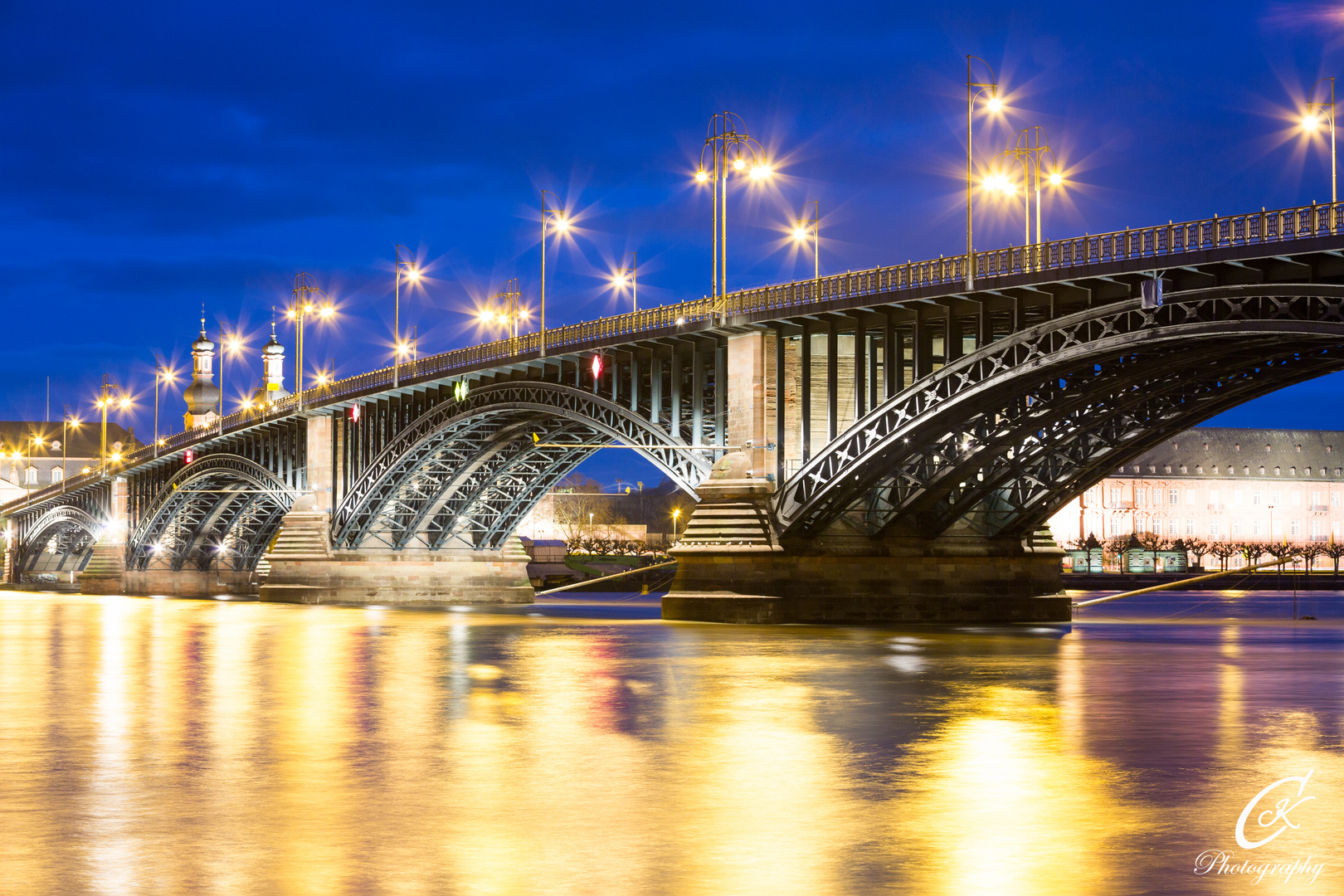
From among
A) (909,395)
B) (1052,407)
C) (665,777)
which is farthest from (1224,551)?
(665,777)

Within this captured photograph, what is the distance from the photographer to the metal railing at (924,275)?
126 ft

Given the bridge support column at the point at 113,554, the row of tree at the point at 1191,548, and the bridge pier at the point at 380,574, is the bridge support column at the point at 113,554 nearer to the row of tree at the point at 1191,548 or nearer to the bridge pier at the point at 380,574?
the bridge pier at the point at 380,574

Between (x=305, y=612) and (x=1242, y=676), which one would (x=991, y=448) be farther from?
(x=305, y=612)

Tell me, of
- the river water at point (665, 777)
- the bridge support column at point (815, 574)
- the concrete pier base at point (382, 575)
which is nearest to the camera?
the river water at point (665, 777)

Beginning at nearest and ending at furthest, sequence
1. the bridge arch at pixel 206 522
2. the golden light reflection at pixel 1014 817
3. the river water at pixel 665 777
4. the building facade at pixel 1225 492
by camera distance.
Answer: the golden light reflection at pixel 1014 817, the river water at pixel 665 777, the bridge arch at pixel 206 522, the building facade at pixel 1225 492

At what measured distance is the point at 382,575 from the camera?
91.2m

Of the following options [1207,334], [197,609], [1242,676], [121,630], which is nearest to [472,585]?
[197,609]

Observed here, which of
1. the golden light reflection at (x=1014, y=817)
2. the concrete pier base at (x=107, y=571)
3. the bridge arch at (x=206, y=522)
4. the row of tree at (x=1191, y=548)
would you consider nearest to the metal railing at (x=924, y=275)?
the golden light reflection at (x=1014, y=817)

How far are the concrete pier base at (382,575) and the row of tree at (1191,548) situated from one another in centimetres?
7261

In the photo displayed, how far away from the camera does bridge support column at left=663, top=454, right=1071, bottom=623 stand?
5447 cm

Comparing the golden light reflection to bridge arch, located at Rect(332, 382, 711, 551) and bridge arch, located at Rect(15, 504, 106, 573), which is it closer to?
bridge arch, located at Rect(332, 382, 711, 551)

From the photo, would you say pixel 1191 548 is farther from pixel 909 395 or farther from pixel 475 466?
pixel 909 395

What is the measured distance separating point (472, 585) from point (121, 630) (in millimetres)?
41517

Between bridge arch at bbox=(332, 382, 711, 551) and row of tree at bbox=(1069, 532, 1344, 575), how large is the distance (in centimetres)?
7372
